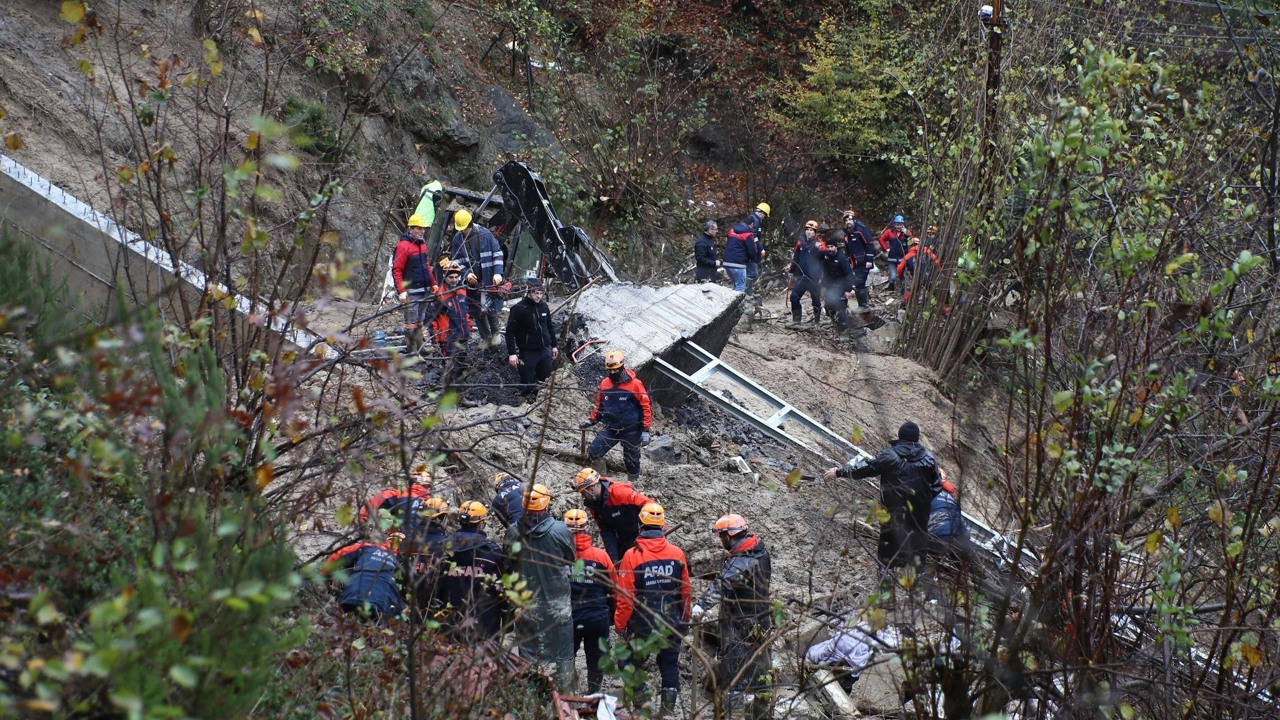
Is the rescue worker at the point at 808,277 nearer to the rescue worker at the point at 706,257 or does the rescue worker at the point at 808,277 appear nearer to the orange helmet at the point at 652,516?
the rescue worker at the point at 706,257

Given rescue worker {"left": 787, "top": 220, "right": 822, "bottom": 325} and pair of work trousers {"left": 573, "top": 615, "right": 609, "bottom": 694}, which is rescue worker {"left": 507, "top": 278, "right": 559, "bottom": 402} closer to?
pair of work trousers {"left": 573, "top": 615, "right": 609, "bottom": 694}

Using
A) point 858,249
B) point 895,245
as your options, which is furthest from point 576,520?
point 895,245

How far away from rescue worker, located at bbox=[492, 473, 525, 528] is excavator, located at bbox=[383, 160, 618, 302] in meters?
4.68

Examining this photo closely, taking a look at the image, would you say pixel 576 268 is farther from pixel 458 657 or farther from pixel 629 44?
pixel 629 44

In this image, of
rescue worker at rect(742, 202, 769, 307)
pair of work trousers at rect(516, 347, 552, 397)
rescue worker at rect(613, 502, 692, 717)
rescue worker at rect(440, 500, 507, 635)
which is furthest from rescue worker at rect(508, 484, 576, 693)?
rescue worker at rect(742, 202, 769, 307)

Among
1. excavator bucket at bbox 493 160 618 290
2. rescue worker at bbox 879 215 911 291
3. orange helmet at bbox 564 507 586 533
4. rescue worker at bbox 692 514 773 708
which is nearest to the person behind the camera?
rescue worker at bbox 692 514 773 708

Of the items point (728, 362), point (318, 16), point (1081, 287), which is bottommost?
point (728, 362)

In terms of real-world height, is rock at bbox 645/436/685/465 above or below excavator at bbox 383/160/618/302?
below

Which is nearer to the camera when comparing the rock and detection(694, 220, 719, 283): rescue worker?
the rock

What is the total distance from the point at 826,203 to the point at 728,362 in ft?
38.2

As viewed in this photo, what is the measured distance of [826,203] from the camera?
79.9 ft

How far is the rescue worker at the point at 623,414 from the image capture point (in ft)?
34.0

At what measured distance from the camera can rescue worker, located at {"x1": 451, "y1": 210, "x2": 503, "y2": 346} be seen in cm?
1202

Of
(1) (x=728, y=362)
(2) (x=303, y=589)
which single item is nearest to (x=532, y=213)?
(1) (x=728, y=362)
